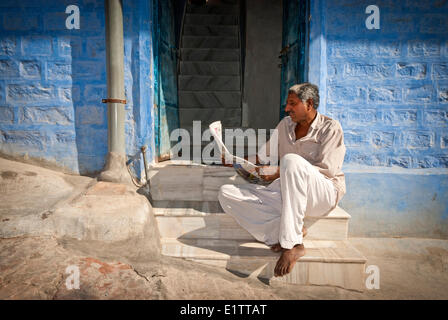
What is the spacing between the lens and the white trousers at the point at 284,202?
2.21 meters

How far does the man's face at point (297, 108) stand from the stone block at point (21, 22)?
311 centimetres

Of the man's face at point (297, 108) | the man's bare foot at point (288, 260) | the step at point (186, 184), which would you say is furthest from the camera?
the step at point (186, 184)

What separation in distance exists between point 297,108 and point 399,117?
5.92 feet

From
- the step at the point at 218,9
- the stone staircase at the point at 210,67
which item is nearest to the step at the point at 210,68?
the stone staircase at the point at 210,67

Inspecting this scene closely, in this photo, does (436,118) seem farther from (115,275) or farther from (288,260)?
(115,275)

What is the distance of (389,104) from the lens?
11.5 ft

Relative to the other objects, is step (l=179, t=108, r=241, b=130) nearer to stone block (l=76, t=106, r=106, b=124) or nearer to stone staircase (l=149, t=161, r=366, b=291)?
stone staircase (l=149, t=161, r=366, b=291)

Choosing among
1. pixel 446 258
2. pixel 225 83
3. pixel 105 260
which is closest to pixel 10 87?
pixel 105 260

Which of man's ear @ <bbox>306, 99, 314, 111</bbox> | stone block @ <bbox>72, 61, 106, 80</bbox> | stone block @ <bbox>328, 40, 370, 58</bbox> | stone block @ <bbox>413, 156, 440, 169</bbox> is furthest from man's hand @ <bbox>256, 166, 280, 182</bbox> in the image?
stone block @ <bbox>72, 61, 106, 80</bbox>

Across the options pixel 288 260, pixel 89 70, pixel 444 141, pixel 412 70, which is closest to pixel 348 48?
pixel 412 70

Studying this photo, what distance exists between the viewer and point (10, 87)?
344 centimetres

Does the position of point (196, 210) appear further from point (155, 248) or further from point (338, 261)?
point (338, 261)

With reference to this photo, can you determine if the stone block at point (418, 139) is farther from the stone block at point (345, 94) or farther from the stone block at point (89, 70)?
the stone block at point (89, 70)

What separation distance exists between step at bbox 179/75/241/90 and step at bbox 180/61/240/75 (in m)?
0.26
